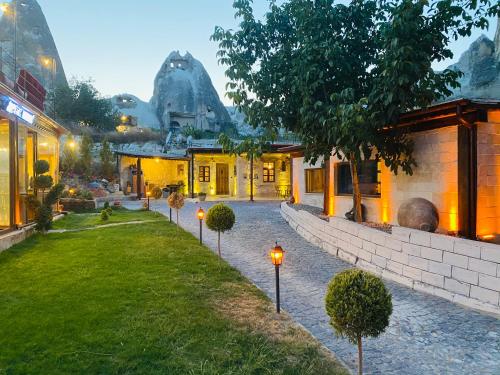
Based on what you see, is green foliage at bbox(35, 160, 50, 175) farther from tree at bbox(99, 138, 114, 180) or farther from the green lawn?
tree at bbox(99, 138, 114, 180)

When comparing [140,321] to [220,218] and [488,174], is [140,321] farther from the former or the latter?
[488,174]

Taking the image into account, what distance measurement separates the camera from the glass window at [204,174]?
27688mm

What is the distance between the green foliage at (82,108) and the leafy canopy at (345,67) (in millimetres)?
37213

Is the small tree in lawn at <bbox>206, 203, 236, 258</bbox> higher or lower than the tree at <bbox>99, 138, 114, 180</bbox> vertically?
lower

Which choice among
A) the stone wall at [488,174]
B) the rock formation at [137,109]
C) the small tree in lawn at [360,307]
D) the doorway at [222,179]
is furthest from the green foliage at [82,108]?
the small tree in lawn at [360,307]

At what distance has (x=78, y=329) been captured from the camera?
14.5 feet

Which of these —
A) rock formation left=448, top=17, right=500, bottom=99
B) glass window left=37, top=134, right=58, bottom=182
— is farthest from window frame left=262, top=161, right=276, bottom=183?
rock formation left=448, top=17, right=500, bottom=99

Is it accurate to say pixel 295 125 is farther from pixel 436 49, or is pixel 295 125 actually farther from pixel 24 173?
pixel 24 173

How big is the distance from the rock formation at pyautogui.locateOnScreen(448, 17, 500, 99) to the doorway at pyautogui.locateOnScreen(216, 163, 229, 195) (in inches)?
892

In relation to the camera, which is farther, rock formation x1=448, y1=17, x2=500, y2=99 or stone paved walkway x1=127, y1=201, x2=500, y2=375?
rock formation x1=448, y1=17, x2=500, y2=99

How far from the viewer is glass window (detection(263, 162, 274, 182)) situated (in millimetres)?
27156

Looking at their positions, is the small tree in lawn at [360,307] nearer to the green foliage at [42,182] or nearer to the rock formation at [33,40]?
the green foliage at [42,182]

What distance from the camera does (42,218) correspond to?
11117mm

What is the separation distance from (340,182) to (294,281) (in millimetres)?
7526
